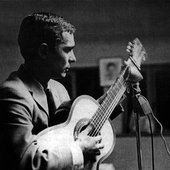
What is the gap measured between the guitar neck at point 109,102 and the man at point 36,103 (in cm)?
5

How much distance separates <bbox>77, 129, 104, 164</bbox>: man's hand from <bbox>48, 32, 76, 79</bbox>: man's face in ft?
0.63

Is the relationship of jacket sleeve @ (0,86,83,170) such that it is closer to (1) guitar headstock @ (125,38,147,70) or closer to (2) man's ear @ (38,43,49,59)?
(2) man's ear @ (38,43,49,59)

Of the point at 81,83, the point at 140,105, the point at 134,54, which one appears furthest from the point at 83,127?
the point at 81,83

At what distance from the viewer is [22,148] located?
0.82 meters

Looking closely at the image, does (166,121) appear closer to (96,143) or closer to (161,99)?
(161,99)

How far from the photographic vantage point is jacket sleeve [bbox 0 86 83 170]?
82 centimetres

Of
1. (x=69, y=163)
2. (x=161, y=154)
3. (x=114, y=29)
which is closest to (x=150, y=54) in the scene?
(x=114, y=29)

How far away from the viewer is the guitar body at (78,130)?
2.91 ft

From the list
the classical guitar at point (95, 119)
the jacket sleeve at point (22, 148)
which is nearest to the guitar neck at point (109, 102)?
the classical guitar at point (95, 119)

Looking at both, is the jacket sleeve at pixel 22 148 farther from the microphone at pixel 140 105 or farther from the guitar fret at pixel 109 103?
Answer: the microphone at pixel 140 105

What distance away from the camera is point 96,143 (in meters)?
0.95

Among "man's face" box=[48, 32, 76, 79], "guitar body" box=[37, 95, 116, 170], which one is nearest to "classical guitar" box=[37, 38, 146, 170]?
"guitar body" box=[37, 95, 116, 170]

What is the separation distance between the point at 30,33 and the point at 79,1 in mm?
520

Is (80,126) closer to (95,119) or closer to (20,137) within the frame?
(95,119)
